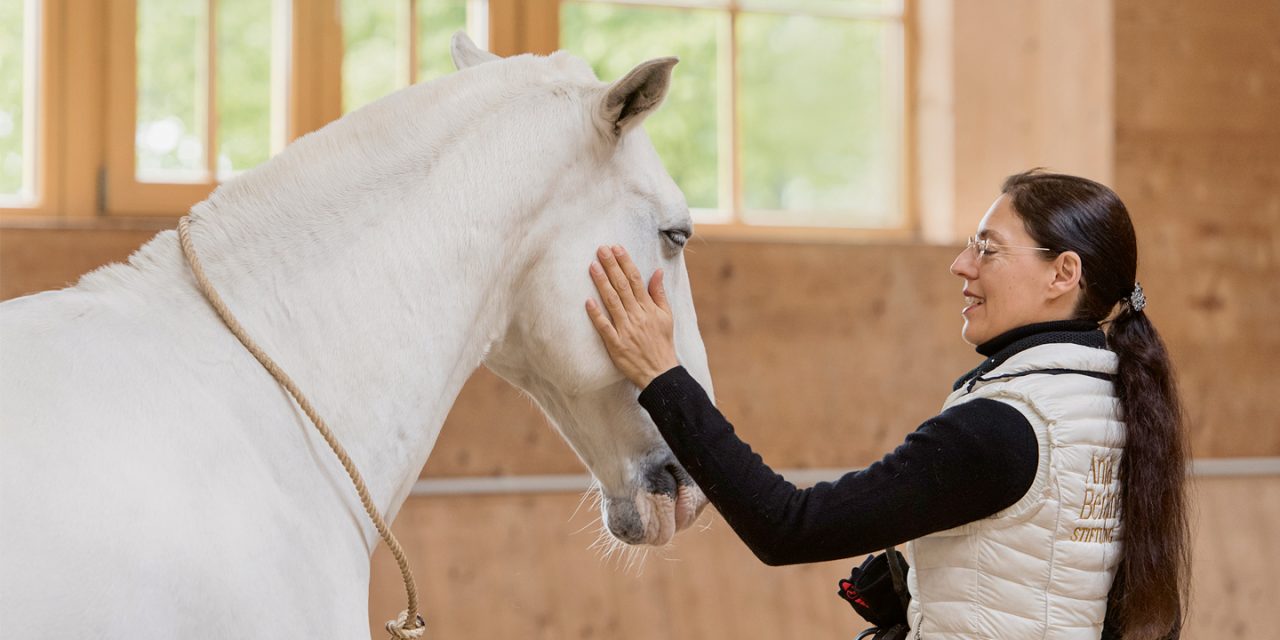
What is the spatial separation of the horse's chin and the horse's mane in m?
0.44

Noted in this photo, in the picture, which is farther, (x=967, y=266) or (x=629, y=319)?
(x=967, y=266)

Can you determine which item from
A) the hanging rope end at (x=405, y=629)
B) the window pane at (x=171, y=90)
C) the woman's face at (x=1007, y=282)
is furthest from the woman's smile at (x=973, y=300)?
the window pane at (x=171, y=90)

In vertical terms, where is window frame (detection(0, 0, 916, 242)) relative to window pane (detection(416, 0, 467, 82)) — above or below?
below

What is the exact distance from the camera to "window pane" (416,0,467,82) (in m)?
2.71

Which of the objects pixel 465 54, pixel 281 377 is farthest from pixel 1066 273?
pixel 281 377

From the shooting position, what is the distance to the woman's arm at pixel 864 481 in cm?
110

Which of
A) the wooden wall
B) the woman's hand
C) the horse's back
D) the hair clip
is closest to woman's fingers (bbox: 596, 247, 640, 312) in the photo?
the woman's hand

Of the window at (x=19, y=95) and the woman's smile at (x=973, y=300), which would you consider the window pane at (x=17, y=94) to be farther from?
the woman's smile at (x=973, y=300)

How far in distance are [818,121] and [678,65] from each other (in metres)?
0.50

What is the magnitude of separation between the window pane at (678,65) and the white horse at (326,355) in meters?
1.66

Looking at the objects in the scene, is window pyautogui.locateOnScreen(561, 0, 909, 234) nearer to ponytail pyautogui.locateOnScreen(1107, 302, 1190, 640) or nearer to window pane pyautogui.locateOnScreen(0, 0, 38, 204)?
window pane pyautogui.locateOnScreen(0, 0, 38, 204)

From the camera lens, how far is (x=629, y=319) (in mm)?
1084

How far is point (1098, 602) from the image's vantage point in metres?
1.16

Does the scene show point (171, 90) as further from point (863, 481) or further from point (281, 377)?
point (863, 481)
